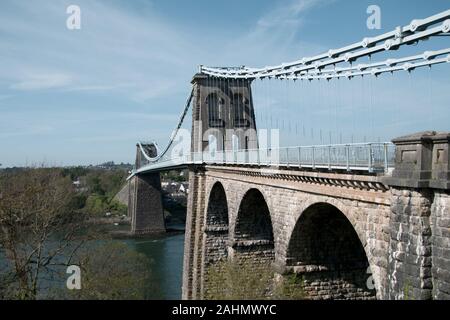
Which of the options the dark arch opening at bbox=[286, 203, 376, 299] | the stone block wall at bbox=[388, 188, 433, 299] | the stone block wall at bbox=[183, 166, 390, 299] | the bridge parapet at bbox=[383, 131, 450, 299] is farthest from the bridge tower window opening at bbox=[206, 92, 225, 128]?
the bridge parapet at bbox=[383, 131, 450, 299]

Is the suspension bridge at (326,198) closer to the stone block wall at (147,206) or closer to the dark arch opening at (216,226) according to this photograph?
the dark arch opening at (216,226)

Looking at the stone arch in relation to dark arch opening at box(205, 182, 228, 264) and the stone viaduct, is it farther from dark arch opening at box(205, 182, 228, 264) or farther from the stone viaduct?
dark arch opening at box(205, 182, 228, 264)

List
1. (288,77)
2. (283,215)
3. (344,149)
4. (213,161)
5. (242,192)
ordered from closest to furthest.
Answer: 1. (344,149)
2. (283,215)
3. (288,77)
4. (242,192)
5. (213,161)

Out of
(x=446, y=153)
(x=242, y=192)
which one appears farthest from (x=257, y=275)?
(x=446, y=153)

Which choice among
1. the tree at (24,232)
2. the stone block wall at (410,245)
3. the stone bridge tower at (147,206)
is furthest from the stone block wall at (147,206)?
the stone block wall at (410,245)

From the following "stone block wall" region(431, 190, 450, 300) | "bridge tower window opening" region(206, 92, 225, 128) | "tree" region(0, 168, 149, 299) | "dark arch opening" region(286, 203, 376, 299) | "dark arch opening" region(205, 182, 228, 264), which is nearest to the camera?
"stone block wall" region(431, 190, 450, 300)

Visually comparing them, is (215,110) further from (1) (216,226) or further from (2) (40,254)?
(2) (40,254)

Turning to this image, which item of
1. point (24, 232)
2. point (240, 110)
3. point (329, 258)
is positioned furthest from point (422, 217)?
point (240, 110)
